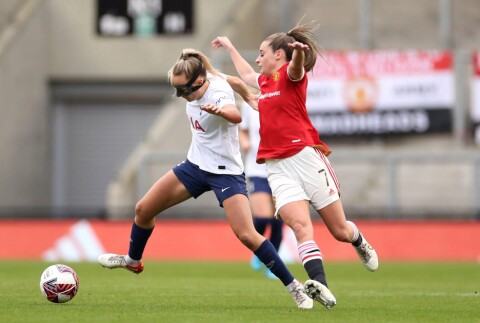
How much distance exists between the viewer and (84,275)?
14594 millimetres

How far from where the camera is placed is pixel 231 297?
35.2 ft

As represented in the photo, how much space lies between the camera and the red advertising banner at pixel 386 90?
24031mm

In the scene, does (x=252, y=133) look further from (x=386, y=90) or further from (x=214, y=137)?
(x=386, y=90)

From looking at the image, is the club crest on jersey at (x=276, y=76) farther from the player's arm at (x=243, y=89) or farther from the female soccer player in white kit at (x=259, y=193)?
the female soccer player in white kit at (x=259, y=193)

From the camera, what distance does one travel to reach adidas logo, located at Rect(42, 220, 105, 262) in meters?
20.7

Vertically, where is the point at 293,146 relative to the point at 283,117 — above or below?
below

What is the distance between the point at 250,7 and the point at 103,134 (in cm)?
519

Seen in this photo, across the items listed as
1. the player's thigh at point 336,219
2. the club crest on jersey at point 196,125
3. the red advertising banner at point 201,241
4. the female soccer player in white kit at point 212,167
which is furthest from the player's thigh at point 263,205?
the red advertising banner at point 201,241

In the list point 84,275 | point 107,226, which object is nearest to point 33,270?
point 84,275

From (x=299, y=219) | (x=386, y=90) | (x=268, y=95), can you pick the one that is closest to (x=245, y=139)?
(x=268, y=95)

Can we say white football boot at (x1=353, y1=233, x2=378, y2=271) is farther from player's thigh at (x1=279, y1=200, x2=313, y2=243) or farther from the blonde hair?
the blonde hair

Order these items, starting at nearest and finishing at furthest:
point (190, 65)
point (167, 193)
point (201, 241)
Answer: point (190, 65)
point (167, 193)
point (201, 241)

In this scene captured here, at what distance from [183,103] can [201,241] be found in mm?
4408

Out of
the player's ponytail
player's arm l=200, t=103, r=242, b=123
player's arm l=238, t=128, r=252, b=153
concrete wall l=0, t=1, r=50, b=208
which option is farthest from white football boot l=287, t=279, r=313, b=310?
concrete wall l=0, t=1, r=50, b=208
